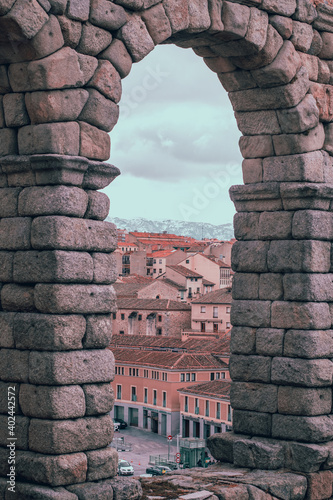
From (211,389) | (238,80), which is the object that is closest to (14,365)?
(238,80)

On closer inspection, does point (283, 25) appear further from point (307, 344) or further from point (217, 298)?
point (217, 298)

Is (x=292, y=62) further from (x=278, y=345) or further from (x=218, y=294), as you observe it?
(x=218, y=294)

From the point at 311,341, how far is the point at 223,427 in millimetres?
25879

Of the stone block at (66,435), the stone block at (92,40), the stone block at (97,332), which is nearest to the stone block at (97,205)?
the stone block at (97,332)

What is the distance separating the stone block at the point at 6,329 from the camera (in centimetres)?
854

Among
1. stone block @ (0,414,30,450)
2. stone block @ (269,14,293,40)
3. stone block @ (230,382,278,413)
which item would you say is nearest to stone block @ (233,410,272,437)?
stone block @ (230,382,278,413)

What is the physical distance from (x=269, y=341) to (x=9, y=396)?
3409 millimetres

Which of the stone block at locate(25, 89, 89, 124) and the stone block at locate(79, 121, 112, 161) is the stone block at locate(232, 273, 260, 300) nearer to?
the stone block at locate(79, 121, 112, 161)

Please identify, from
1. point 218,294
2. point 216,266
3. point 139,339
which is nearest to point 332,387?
point 139,339

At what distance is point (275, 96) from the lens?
35.8 feet

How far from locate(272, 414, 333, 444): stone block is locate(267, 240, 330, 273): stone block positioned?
152 centimetres

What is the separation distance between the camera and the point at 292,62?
10820 millimetres

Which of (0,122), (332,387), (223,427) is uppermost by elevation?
(0,122)

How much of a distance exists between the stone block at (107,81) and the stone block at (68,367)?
2.14 meters
